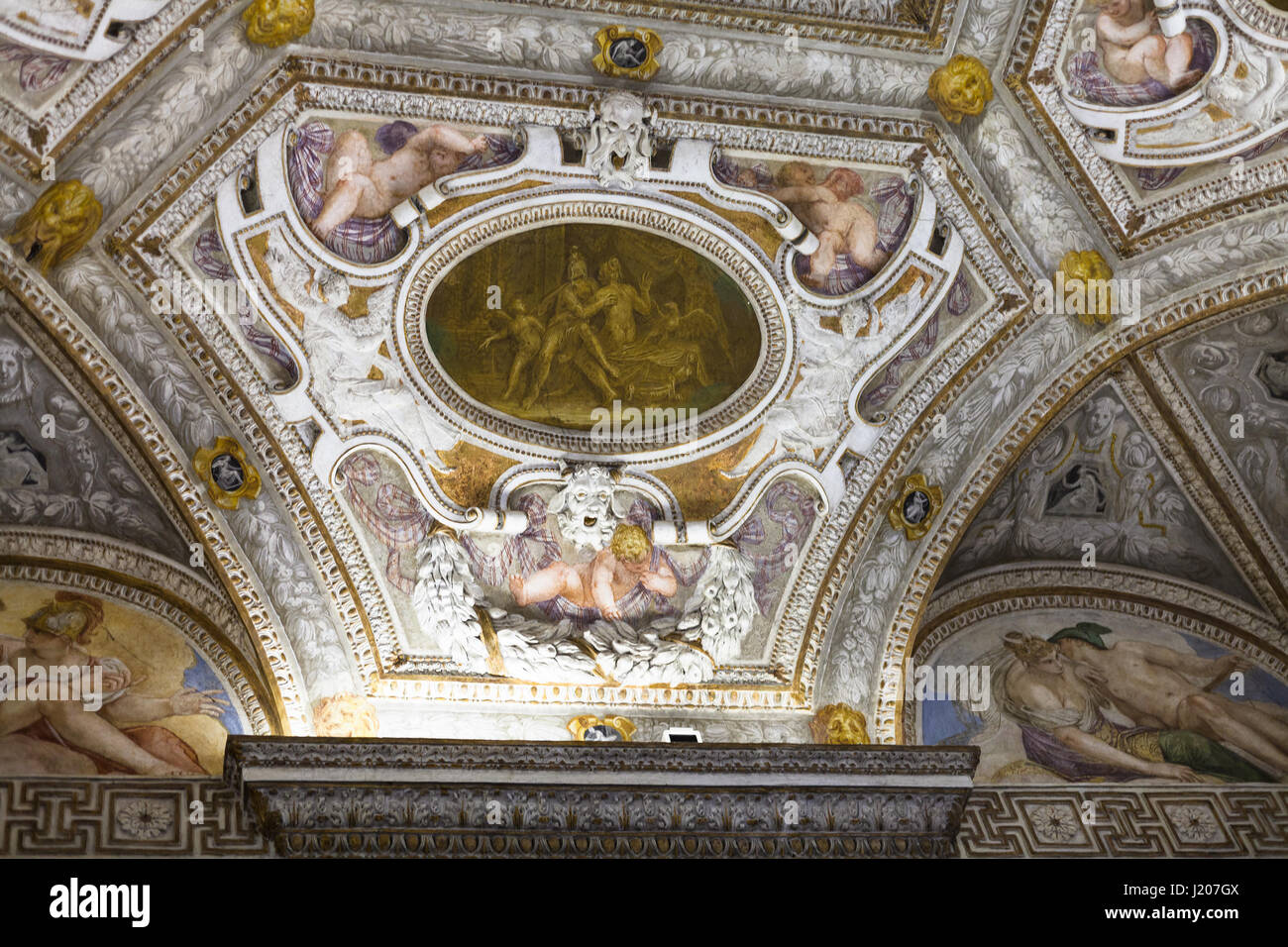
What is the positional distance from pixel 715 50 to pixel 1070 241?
113 inches

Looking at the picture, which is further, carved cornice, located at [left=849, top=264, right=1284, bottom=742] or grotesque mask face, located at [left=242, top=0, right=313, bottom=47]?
carved cornice, located at [left=849, top=264, right=1284, bottom=742]

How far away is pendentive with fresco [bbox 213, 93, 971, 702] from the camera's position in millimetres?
10953

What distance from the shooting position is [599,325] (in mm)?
11453

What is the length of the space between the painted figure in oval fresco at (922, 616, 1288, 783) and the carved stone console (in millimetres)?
1444

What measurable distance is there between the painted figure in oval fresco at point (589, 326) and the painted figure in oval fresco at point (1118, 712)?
2.97 meters

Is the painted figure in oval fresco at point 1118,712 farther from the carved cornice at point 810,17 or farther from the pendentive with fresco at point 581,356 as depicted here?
the carved cornice at point 810,17

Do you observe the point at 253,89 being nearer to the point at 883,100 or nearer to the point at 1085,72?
the point at 883,100

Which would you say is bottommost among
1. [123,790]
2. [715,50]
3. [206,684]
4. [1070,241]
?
[123,790]

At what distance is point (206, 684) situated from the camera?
36.3 ft

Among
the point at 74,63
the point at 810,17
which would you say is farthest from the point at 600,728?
the point at 74,63

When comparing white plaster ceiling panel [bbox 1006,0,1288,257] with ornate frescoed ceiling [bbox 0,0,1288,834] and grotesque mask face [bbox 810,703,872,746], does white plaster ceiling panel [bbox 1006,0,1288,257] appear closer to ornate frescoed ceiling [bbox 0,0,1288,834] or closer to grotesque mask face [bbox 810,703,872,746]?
ornate frescoed ceiling [bbox 0,0,1288,834]

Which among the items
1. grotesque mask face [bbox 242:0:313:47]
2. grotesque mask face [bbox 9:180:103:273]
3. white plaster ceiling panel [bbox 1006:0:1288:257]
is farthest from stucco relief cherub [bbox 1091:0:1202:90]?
grotesque mask face [bbox 9:180:103:273]

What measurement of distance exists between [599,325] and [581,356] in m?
0.25
